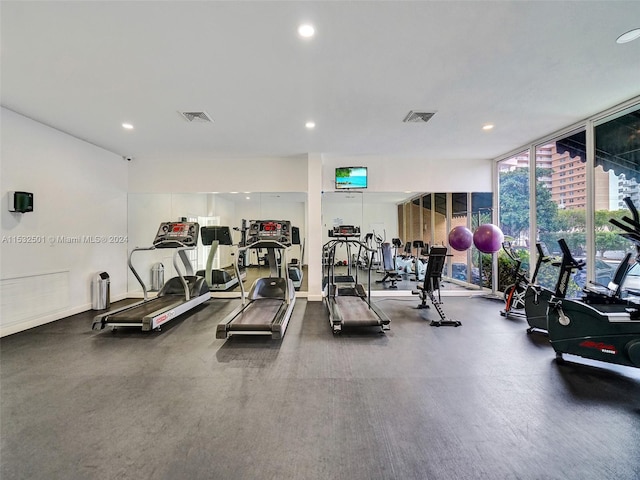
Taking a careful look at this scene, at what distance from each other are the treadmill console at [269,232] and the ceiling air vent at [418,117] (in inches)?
106

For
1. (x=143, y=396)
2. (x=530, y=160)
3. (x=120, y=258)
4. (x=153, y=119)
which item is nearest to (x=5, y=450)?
(x=143, y=396)

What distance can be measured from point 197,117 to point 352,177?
351 centimetres

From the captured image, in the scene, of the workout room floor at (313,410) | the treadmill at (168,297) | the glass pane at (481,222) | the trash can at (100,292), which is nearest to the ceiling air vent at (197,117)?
the treadmill at (168,297)

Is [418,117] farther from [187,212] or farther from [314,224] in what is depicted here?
[187,212]

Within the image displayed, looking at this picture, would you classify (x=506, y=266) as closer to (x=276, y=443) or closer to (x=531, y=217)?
(x=531, y=217)

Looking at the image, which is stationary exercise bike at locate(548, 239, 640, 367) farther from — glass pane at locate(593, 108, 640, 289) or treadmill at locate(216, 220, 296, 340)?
treadmill at locate(216, 220, 296, 340)

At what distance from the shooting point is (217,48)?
2.72m

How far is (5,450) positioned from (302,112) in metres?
4.52

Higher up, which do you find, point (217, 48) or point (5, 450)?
point (217, 48)

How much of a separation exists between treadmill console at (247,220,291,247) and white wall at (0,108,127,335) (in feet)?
10.9

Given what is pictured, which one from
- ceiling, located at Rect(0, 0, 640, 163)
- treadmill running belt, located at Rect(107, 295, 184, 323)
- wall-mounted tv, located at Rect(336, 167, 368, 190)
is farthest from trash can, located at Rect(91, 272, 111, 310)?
wall-mounted tv, located at Rect(336, 167, 368, 190)

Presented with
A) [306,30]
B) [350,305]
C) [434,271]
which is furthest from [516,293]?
[306,30]

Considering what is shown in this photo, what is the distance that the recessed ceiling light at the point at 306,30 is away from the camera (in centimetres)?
244

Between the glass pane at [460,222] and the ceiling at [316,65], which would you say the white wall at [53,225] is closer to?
the ceiling at [316,65]
